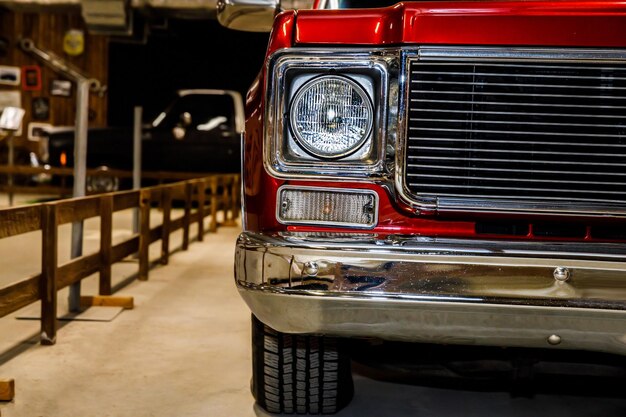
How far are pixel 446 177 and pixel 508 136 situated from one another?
0.21 m

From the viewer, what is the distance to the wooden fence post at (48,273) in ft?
13.0

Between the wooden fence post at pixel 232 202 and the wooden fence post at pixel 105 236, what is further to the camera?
the wooden fence post at pixel 232 202

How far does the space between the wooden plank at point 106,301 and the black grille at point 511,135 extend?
300 cm

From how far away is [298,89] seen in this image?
2.44 meters

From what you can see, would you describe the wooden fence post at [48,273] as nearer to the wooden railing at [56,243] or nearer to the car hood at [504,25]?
the wooden railing at [56,243]

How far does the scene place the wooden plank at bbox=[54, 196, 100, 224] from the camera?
4.20 metres

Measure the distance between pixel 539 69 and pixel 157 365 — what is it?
87.2 inches

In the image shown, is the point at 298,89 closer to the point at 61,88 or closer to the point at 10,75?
the point at 61,88

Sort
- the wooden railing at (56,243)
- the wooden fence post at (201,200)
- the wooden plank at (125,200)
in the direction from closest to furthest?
the wooden railing at (56,243) → the wooden plank at (125,200) → the wooden fence post at (201,200)

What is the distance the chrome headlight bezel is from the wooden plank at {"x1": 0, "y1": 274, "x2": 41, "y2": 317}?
166 centimetres

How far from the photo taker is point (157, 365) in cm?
377

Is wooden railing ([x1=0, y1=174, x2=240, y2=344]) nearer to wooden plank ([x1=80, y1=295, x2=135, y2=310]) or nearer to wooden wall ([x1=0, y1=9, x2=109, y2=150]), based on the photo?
wooden plank ([x1=80, y1=295, x2=135, y2=310])

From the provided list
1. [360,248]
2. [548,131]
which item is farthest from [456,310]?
[548,131]

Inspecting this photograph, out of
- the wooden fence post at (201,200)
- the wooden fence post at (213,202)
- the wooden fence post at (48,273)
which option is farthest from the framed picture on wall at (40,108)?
the wooden fence post at (48,273)
